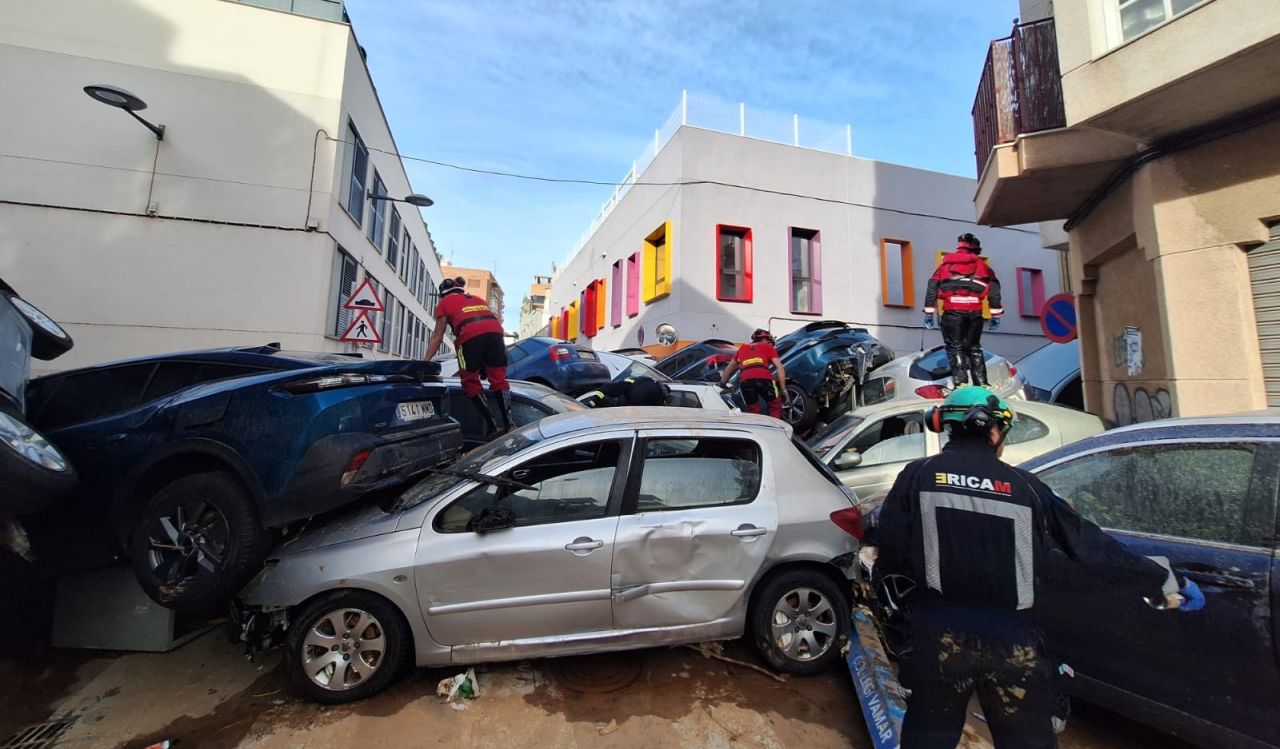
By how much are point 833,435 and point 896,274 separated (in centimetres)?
1599

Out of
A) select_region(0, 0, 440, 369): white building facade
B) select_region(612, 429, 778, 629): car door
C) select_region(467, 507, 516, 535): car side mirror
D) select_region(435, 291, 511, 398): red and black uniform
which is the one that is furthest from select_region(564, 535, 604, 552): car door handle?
select_region(0, 0, 440, 369): white building facade

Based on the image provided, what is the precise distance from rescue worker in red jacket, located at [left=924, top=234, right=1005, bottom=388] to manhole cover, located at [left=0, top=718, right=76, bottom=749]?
7359mm

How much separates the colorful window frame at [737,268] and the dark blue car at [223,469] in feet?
46.1

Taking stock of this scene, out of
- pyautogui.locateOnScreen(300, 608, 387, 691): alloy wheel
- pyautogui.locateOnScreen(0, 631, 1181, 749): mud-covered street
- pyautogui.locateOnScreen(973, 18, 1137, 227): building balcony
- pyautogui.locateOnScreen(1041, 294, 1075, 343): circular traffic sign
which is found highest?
pyautogui.locateOnScreen(973, 18, 1137, 227): building balcony

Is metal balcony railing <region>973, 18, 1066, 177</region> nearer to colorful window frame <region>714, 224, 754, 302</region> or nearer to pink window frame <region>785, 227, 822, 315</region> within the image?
colorful window frame <region>714, 224, 754, 302</region>

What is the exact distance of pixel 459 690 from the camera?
2947 mm

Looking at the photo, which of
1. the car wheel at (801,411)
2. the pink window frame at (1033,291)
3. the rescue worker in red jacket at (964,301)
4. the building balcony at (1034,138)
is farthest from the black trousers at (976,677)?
the pink window frame at (1033,291)

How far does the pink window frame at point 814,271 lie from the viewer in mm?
17312

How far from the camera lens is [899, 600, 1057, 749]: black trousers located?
1816mm

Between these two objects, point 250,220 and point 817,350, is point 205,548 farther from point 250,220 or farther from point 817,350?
point 250,220

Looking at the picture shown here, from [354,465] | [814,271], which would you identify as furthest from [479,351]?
[814,271]

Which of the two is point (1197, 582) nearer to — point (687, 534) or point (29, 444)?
point (687, 534)

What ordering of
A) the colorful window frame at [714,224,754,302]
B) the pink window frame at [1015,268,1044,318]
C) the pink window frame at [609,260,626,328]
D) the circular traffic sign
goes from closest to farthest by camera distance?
the circular traffic sign
the colorful window frame at [714,224,754,302]
the pink window frame at [1015,268,1044,318]
the pink window frame at [609,260,626,328]

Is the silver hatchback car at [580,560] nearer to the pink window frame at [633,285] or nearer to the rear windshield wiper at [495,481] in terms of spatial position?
the rear windshield wiper at [495,481]
